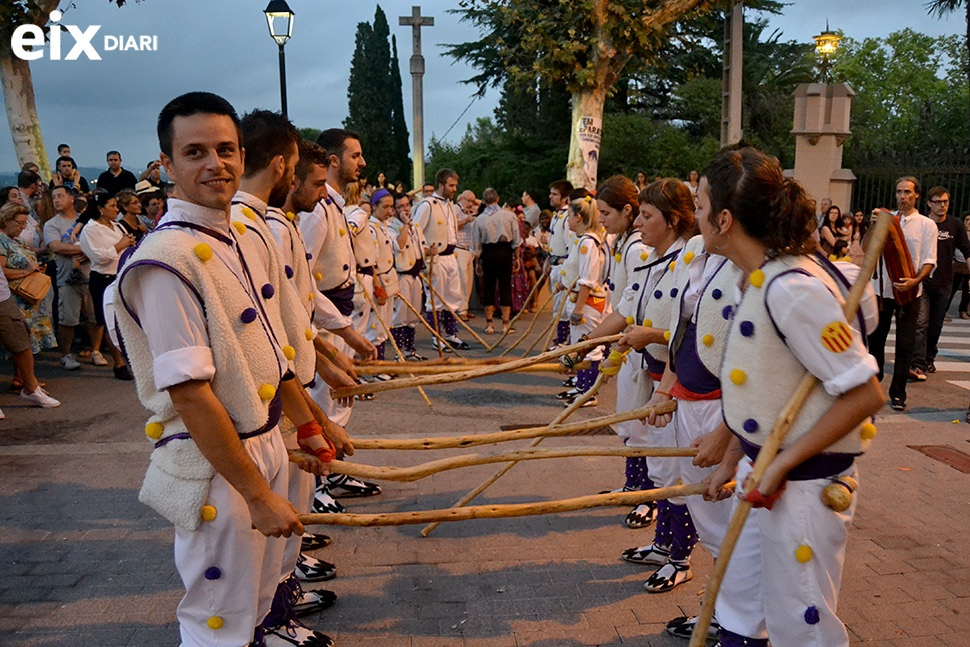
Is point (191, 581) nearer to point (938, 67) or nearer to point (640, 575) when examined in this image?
point (640, 575)

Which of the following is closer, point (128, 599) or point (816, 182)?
point (128, 599)

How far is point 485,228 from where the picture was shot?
44.5 feet

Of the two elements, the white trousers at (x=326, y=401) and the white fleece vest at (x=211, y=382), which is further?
the white trousers at (x=326, y=401)

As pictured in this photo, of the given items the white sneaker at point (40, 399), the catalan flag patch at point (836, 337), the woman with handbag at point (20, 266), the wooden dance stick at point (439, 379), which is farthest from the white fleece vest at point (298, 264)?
the woman with handbag at point (20, 266)

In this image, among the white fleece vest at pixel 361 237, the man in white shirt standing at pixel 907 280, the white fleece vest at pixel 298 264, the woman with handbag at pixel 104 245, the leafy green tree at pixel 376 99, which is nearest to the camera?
the white fleece vest at pixel 298 264

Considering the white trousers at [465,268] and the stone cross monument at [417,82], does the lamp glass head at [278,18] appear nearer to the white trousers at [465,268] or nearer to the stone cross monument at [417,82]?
the white trousers at [465,268]

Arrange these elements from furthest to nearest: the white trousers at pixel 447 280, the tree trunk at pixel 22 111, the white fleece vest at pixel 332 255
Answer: the tree trunk at pixel 22 111
the white trousers at pixel 447 280
the white fleece vest at pixel 332 255

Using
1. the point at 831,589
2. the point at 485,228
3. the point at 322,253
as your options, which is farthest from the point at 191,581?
the point at 485,228

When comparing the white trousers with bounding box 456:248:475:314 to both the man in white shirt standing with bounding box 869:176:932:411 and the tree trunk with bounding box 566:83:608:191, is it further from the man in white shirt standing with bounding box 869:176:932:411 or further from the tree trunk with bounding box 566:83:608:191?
the man in white shirt standing with bounding box 869:176:932:411

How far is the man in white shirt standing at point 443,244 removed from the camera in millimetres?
12141

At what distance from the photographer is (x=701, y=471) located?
383 cm

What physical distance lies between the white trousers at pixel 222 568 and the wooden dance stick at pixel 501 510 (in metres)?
0.21

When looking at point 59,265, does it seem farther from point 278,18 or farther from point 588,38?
point 588,38

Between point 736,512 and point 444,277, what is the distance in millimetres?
10300
